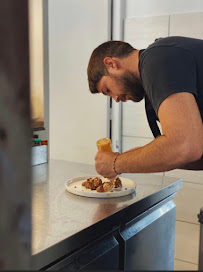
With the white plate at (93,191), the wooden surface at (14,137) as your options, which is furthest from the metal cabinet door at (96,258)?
the wooden surface at (14,137)

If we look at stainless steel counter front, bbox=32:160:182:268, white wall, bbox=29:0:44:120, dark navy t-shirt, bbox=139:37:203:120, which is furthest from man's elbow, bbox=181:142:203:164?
white wall, bbox=29:0:44:120

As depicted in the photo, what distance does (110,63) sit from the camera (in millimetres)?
1383

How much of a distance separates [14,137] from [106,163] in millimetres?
1110

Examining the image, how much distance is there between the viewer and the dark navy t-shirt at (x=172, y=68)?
1053mm

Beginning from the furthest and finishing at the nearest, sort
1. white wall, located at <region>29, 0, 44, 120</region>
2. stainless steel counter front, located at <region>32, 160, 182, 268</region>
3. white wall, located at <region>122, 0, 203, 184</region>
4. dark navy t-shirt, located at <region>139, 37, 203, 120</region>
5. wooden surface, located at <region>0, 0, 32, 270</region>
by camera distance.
Answer: white wall, located at <region>122, 0, 203, 184</region> < white wall, located at <region>29, 0, 44, 120</region> < dark navy t-shirt, located at <region>139, 37, 203, 120</region> < stainless steel counter front, located at <region>32, 160, 182, 268</region> < wooden surface, located at <region>0, 0, 32, 270</region>

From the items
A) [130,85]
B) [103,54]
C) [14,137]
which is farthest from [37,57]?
[14,137]

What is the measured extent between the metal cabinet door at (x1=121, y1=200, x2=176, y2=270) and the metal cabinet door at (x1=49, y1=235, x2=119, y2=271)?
0.07 meters

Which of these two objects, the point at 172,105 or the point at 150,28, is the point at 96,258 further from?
the point at 150,28

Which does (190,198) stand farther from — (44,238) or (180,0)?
(44,238)

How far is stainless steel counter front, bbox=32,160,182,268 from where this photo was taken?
95 centimetres

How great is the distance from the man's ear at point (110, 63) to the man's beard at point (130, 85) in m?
0.04

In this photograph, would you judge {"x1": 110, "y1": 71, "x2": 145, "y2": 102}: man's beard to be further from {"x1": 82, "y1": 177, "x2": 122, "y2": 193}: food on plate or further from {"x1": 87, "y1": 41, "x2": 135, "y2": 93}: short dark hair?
{"x1": 82, "y1": 177, "x2": 122, "y2": 193}: food on plate

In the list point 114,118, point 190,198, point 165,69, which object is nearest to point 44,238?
point 165,69

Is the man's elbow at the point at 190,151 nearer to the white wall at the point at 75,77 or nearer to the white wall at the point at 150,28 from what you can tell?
the white wall at the point at 150,28
